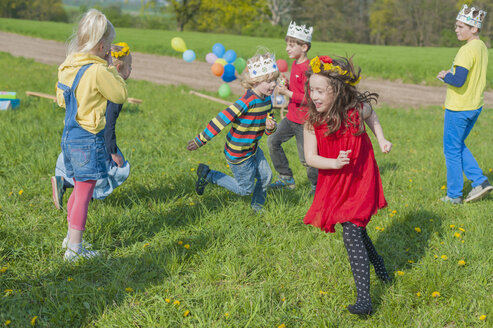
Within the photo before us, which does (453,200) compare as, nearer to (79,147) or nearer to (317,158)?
(317,158)

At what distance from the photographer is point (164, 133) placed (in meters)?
7.86

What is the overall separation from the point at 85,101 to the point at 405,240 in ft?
9.83

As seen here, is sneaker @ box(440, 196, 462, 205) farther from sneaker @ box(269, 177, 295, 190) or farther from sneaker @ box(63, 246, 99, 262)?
sneaker @ box(63, 246, 99, 262)

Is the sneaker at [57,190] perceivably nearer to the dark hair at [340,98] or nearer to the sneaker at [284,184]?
the sneaker at [284,184]

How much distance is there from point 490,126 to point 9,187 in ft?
31.7

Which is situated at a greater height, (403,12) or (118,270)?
(403,12)

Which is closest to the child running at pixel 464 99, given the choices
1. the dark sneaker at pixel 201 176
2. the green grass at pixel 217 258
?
the green grass at pixel 217 258

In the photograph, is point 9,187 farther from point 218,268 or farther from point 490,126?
point 490,126

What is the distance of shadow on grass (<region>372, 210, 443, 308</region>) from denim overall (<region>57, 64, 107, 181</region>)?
229 cm

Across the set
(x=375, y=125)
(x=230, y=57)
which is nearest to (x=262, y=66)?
(x=375, y=125)

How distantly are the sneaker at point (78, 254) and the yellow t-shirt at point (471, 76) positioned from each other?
4082 mm

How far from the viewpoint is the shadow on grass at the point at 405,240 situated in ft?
12.1

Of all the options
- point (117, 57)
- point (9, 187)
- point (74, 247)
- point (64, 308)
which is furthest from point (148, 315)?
point (9, 187)

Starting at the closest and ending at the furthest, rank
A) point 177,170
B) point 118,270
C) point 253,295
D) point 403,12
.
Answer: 1. point 253,295
2. point 118,270
3. point 177,170
4. point 403,12
